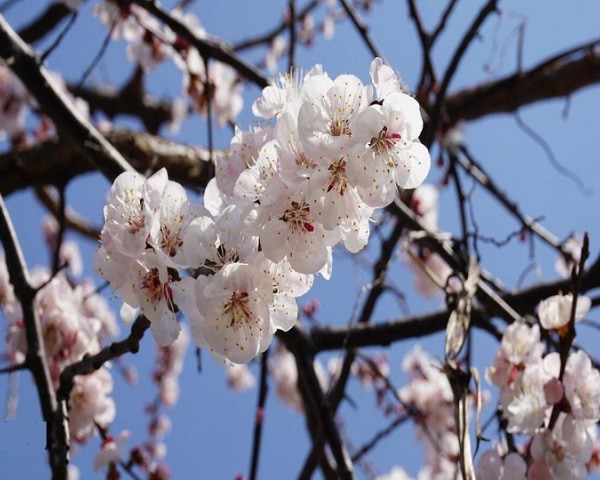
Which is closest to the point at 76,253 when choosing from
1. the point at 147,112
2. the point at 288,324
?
the point at 147,112

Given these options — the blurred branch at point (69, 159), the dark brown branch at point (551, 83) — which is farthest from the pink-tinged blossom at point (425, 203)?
the blurred branch at point (69, 159)

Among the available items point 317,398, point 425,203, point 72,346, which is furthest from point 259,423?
point 425,203

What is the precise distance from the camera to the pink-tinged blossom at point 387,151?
706 mm

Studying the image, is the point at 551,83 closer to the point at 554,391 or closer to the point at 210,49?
the point at 210,49

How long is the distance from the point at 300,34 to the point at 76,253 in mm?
1874

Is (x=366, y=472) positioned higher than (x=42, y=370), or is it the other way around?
(x=366, y=472)

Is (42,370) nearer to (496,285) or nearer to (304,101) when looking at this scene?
(304,101)

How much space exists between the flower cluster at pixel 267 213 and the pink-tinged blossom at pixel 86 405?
70 centimetres

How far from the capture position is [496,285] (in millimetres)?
1676

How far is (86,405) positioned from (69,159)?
101cm

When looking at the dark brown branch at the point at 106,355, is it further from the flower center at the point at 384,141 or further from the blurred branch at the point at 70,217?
the blurred branch at the point at 70,217

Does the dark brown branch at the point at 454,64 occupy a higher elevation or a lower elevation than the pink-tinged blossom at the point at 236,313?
higher

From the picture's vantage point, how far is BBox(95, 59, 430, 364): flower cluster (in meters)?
0.72

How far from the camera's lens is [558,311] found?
124 centimetres
